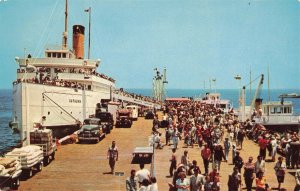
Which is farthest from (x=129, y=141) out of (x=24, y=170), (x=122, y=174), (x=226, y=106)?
(x=226, y=106)

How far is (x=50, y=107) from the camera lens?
35406mm

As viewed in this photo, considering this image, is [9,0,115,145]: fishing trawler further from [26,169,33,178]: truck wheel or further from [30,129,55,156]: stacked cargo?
[26,169,33,178]: truck wheel

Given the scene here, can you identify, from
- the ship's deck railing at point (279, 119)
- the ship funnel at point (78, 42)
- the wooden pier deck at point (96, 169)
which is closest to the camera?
the wooden pier deck at point (96, 169)

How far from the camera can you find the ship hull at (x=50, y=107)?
31359 mm

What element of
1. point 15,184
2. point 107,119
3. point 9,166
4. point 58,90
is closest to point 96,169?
point 15,184

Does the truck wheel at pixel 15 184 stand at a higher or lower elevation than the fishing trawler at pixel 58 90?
lower

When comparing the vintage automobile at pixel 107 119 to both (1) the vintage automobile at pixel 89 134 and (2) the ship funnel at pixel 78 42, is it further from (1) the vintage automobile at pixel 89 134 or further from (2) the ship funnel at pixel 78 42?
(2) the ship funnel at pixel 78 42

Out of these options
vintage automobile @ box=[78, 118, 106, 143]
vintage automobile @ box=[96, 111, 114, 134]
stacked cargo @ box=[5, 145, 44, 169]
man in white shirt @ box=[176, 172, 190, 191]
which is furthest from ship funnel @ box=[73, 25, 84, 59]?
man in white shirt @ box=[176, 172, 190, 191]

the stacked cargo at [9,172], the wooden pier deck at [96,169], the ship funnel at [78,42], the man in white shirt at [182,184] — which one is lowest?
the wooden pier deck at [96,169]

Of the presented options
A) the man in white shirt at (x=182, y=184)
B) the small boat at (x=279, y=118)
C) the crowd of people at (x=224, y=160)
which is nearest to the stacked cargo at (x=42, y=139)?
the crowd of people at (x=224, y=160)

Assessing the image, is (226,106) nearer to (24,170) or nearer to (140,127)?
(140,127)

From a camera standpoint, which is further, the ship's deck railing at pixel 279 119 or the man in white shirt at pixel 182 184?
the ship's deck railing at pixel 279 119

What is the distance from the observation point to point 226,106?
7625 centimetres

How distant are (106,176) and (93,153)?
6271 millimetres
